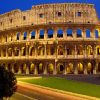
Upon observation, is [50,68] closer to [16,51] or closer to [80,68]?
[80,68]

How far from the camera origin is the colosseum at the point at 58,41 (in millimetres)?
82562

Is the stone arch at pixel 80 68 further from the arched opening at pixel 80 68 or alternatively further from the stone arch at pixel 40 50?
the stone arch at pixel 40 50

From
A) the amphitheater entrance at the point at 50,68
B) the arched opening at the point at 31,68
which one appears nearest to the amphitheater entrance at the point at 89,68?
the amphitheater entrance at the point at 50,68

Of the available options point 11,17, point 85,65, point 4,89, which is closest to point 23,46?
point 11,17

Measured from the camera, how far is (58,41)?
83.3 meters

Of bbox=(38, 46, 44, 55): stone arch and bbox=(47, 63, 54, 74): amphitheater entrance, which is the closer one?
bbox=(47, 63, 54, 74): amphitheater entrance

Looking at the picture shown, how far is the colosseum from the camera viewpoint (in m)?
82.6

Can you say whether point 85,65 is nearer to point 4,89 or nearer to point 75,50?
point 75,50

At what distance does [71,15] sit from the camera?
8488 centimetres

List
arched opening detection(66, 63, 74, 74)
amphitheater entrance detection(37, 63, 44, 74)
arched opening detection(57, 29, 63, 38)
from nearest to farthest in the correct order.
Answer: arched opening detection(66, 63, 74, 74)
arched opening detection(57, 29, 63, 38)
amphitheater entrance detection(37, 63, 44, 74)

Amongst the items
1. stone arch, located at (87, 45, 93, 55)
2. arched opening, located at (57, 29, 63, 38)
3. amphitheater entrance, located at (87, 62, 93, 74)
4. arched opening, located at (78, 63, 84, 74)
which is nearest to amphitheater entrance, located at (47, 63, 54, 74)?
arched opening, located at (78, 63, 84, 74)

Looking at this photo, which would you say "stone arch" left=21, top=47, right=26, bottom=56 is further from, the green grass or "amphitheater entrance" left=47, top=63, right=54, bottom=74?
the green grass

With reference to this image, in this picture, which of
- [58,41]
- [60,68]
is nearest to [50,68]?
[60,68]

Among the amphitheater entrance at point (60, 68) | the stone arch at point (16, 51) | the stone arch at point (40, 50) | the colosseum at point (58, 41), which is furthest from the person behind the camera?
the stone arch at point (16, 51)
